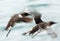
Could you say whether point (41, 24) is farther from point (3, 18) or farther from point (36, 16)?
point (3, 18)

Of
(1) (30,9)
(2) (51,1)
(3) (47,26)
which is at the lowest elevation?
(2) (51,1)

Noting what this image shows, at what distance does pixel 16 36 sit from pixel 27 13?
236 cm

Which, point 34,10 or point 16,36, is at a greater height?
point 34,10

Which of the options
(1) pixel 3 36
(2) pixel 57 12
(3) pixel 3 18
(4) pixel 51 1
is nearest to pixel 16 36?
(1) pixel 3 36

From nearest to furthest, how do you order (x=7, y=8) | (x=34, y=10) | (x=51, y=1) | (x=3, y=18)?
(x=34, y=10) → (x=3, y=18) → (x=7, y=8) → (x=51, y=1)

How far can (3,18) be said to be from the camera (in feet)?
24.5

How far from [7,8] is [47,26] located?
502 centimetres

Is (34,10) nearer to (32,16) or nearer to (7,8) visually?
(32,16)

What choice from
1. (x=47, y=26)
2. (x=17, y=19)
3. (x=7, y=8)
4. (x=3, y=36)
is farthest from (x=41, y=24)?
(x=7, y=8)

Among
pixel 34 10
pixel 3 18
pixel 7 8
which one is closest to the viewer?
pixel 34 10

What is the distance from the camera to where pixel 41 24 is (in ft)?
13.0

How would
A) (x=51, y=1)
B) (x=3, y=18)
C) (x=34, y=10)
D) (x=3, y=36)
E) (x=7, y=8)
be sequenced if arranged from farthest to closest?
(x=51, y=1) → (x=7, y=8) → (x=3, y=18) → (x=3, y=36) → (x=34, y=10)

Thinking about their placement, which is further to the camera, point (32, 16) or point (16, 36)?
point (16, 36)

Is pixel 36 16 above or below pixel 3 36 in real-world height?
above
